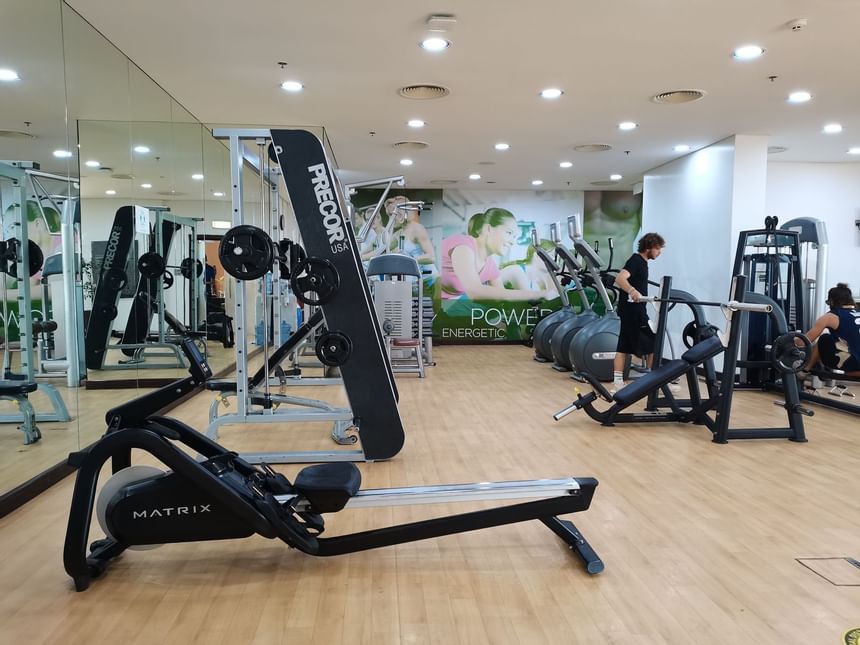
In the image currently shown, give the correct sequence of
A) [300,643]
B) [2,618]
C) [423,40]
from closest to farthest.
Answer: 1. [300,643]
2. [2,618]
3. [423,40]

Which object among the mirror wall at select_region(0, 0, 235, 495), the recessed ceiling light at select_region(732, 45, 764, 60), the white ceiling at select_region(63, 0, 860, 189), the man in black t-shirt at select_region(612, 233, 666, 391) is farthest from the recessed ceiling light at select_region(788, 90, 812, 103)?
the mirror wall at select_region(0, 0, 235, 495)

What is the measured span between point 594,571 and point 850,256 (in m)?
8.00

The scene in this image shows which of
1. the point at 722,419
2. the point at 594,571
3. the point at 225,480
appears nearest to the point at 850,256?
the point at 722,419

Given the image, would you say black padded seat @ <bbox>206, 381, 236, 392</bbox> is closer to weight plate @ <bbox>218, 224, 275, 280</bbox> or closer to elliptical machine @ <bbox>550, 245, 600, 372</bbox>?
weight plate @ <bbox>218, 224, 275, 280</bbox>

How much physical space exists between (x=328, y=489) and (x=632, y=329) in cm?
401

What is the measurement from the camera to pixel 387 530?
230 centimetres

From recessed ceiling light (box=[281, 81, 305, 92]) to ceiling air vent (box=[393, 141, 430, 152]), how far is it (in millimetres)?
2126

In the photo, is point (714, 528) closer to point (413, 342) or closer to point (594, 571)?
point (594, 571)

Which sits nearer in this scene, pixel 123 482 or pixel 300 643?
pixel 300 643

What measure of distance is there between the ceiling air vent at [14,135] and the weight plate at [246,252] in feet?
3.71

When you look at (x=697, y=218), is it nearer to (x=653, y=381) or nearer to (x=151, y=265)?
(x=653, y=381)

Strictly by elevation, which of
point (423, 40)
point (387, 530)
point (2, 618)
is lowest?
point (2, 618)

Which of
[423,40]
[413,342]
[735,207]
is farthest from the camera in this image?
[413,342]

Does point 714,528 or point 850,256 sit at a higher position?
point 850,256
